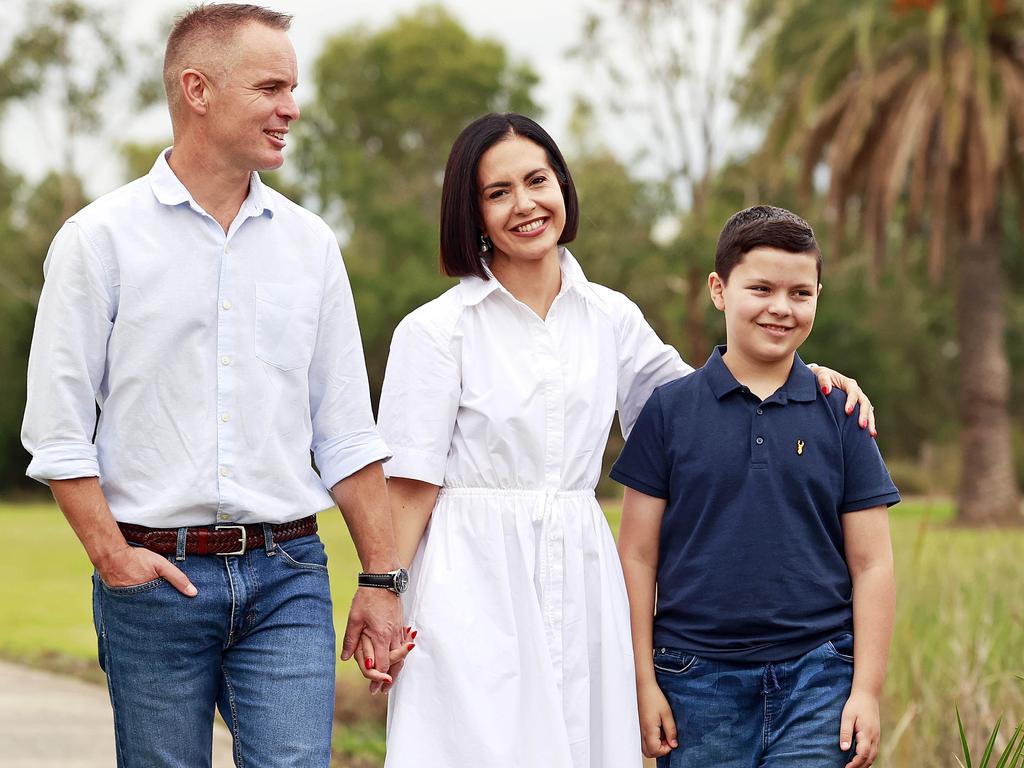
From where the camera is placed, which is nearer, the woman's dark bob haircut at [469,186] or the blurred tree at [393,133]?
the woman's dark bob haircut at [469,186]

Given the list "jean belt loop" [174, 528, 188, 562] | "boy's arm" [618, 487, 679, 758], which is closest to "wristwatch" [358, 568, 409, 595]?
"jean belt loop" [174, 528, 188, 562]

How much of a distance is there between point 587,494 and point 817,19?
20.1 metres

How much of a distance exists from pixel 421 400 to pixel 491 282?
0.35m

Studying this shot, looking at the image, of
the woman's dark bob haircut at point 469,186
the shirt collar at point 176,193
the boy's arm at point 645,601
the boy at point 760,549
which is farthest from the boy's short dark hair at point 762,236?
the shirt collar at point 176,193

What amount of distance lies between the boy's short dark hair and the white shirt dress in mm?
406

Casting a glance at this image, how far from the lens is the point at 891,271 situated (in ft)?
101

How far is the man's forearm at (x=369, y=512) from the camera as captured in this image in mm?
3039

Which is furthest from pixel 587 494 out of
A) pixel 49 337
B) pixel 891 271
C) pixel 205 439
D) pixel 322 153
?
pixel 322 153

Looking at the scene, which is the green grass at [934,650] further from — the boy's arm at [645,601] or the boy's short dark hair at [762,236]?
the boy's short dark hair at [762,236]

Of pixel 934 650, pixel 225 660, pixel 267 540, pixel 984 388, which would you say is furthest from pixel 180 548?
pixel 984 388

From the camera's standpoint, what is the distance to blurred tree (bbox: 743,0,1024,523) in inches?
688

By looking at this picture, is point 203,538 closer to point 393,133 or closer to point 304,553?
point 304,553

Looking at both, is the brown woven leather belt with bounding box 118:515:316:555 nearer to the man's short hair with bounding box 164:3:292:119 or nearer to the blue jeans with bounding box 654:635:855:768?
the man's short hair with bounding box 164:3:292:119

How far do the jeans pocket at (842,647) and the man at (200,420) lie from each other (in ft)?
3.56
